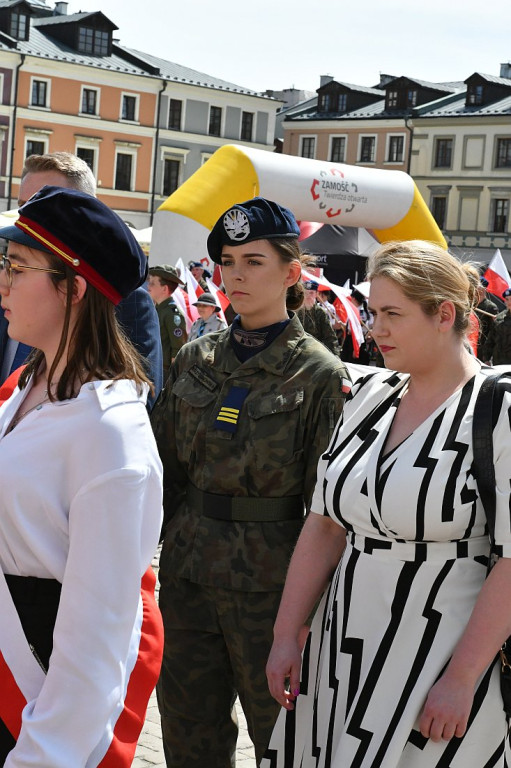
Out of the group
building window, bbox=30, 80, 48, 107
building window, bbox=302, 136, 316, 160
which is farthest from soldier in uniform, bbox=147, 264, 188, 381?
building window, bbox=302, 136, 316, 160

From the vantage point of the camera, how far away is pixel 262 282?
3.55 m

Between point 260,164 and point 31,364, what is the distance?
1474 cm

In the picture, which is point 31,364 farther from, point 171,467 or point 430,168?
point 430,168

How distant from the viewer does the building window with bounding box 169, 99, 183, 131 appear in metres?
57.8

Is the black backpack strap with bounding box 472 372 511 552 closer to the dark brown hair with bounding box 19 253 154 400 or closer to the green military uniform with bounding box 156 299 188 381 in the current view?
the dark brown hair with bounding box 19 253 154 400

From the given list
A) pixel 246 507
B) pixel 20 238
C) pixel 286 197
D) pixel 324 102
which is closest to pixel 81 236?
pixel 20 238

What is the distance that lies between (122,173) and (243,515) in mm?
54947

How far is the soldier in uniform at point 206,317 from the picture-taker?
13.0m

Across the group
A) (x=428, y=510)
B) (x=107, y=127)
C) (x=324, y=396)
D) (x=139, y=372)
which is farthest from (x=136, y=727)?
(x=107, y=127)

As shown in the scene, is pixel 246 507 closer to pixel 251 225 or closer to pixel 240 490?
pixel 240 490

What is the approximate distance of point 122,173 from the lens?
5697cm

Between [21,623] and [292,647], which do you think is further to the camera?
[292,647]

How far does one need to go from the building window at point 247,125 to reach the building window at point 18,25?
11637mm

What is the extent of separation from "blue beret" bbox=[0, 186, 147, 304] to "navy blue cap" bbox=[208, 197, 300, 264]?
51.5 inches
